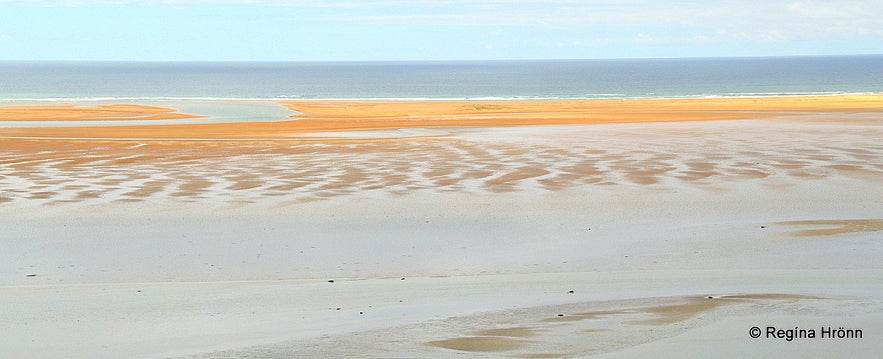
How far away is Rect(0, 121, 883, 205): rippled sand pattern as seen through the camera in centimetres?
1516

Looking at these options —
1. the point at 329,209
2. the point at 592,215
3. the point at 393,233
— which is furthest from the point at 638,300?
the point at 329,209

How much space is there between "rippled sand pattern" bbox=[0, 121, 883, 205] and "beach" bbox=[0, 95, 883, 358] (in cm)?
11

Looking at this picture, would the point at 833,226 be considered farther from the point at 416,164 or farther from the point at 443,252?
the point at 416,164

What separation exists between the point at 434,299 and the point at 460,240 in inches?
120

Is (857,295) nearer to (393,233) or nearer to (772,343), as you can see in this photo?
(772,343)

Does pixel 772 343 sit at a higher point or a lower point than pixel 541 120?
higher

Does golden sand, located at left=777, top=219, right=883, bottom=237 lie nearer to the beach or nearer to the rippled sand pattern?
the beach

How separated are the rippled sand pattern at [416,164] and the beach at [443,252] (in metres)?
0.11

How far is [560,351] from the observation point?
5926mm

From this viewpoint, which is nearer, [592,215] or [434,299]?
[434,299]

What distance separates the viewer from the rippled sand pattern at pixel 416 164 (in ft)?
49.7
